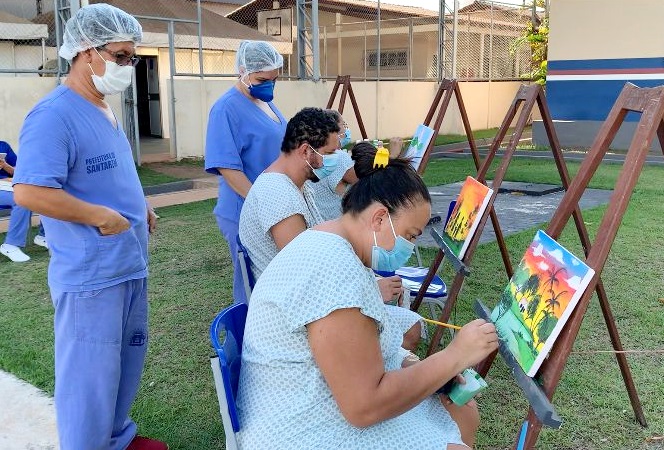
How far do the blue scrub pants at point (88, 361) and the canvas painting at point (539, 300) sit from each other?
1.34 metres

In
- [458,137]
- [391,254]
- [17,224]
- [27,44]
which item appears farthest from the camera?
[458,137]

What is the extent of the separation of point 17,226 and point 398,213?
5.13 m

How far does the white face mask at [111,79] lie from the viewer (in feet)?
7.41

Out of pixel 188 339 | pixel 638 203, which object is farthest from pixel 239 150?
pixel 638 203

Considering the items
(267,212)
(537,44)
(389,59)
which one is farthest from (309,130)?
(537,44)

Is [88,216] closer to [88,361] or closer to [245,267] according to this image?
[88,361]

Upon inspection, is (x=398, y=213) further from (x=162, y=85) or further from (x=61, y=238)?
(x=162, y=85)

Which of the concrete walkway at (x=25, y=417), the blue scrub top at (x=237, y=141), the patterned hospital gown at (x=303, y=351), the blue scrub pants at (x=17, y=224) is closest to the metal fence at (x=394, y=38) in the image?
the blue scrub pants at (x=17, y=224)

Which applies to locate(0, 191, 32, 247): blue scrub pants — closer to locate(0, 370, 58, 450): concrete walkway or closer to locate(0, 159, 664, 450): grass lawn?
locate(0, 159, 664, 450): grass lawn

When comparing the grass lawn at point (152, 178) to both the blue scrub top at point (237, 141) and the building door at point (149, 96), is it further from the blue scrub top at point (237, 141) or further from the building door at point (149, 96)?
the blue scrub top at point (237, 141)

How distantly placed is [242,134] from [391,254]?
1879mm

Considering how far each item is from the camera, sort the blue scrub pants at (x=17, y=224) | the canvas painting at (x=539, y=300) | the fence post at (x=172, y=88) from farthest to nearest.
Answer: the fence post at (x=172, y=88) < the blue scrub pants at (x=17, y=224) < the canvas painting at (x=539, y=300)

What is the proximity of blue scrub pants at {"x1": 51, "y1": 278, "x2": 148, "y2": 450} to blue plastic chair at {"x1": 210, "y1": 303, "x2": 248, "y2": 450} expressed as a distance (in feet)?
1.69

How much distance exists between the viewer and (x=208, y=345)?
12.9 ft
